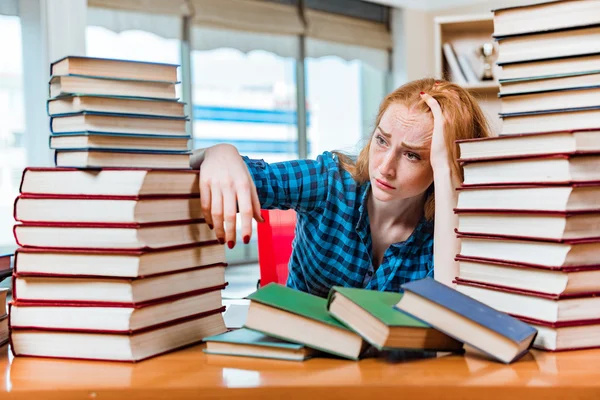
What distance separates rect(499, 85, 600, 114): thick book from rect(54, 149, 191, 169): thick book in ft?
1.61

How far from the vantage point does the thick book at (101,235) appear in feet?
3.01

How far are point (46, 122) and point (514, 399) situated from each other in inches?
139

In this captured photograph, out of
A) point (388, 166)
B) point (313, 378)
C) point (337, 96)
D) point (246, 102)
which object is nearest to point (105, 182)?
point (313, 378)

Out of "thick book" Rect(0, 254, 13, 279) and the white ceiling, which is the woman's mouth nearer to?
"thick book" Rect(0, 254, 13, 279)

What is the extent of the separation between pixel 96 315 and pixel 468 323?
1.55 feet

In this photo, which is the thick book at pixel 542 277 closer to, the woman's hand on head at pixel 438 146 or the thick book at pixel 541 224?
the thick book at pixel 541 224

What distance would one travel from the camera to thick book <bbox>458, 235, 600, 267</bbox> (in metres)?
0.90

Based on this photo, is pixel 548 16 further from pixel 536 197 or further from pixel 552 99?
pixel 536 197

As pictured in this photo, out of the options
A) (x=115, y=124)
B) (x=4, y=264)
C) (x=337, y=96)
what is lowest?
(x=4, y=264)

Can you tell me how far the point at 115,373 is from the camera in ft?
2.84

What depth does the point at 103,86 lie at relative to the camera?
968 mm

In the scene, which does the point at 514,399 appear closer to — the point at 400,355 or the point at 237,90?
the point at 400,355

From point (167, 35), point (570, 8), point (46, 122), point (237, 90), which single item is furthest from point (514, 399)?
point (237, 90)

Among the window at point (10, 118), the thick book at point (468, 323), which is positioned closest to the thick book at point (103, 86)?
the thick book at point (468, 323)
